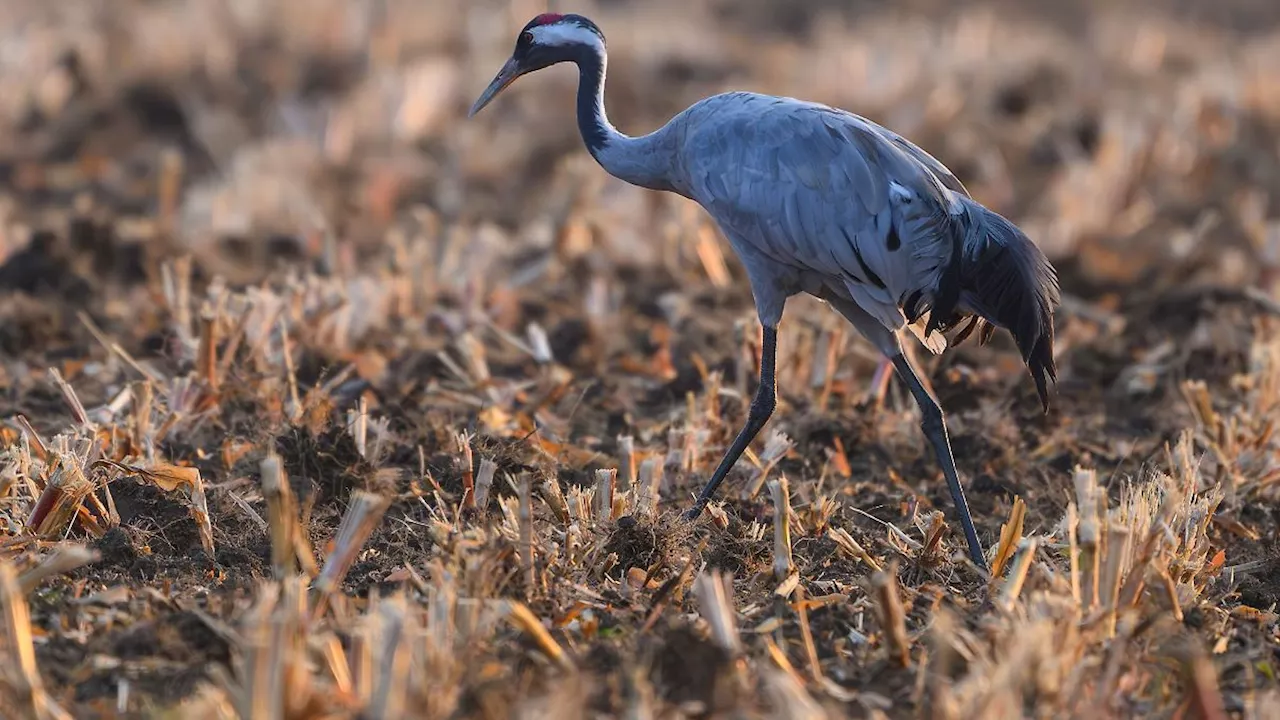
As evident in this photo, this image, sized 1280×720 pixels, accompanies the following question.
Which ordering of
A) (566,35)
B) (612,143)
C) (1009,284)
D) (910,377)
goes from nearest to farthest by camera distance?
(1009,284)
(910,377)
(612,143)
(566,35)

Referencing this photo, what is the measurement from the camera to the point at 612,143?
5.19 meters

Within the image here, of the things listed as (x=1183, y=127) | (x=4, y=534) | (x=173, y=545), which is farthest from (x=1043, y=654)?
(x=1183, y=127)

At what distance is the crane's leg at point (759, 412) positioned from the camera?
4.86 meters

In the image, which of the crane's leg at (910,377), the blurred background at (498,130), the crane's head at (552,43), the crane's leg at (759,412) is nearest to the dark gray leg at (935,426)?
the crane's leg at (910,377)

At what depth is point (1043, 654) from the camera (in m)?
3.37

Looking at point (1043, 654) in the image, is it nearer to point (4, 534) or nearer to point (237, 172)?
point (4, 534)

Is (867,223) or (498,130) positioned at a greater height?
(867,223)

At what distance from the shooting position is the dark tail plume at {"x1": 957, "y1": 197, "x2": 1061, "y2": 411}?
459 centimetres

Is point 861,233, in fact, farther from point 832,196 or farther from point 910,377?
point 910,377

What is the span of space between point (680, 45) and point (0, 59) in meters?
5.14

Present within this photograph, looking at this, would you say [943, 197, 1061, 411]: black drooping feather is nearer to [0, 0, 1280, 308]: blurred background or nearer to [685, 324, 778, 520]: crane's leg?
[685, 324, 778, 520]: crane's leg

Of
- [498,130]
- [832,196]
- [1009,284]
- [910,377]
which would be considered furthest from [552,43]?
[498,130]

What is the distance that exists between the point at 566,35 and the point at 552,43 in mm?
59

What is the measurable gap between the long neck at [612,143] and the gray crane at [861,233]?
0.19ft
